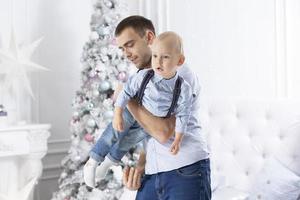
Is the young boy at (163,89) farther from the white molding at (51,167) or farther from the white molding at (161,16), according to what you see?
the white molding at (161,16)

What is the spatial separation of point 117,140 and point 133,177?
0.36ft

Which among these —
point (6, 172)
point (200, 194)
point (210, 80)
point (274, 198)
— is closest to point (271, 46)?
point (210, 80)

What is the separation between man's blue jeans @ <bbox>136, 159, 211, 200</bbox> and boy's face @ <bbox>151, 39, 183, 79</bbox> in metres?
0.21

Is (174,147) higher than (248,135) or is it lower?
higher

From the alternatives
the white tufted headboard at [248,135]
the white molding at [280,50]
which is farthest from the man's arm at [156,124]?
the white molding at [280,50]

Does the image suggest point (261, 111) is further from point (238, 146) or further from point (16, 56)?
point (16, 56)

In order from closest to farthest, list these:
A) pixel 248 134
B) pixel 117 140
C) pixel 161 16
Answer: pixel 117 140
pixel 248 134
pixel 161 16

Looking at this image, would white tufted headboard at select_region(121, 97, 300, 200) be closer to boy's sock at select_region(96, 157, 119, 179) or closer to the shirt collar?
boy's sock at select_region(96, 157, 119, 179)

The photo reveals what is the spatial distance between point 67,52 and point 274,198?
6.73 feet

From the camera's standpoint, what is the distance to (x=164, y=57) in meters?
0.84

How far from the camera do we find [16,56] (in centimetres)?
316

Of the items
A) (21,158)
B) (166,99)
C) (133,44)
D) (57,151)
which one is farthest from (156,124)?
(57,151)

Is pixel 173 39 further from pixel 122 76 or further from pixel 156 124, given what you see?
pixel 122 76

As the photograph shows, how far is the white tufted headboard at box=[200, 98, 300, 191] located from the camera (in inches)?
101
